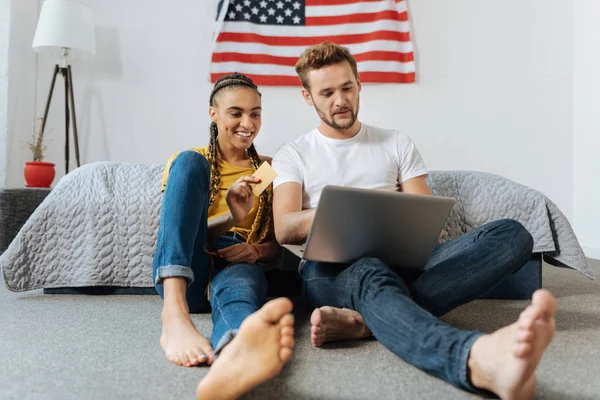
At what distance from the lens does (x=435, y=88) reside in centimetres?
345

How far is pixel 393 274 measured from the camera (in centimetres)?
103

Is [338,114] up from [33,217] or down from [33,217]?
up

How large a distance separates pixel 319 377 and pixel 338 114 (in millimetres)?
744

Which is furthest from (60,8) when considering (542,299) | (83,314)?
(542,299)

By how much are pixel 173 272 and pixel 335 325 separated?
1.10ft

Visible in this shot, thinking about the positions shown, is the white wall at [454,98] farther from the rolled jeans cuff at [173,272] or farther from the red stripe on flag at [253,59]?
the rolled jeans cuff at [173,272]

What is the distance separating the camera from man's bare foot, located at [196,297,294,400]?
0.75 m

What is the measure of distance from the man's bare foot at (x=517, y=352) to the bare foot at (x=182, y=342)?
1.52 feet

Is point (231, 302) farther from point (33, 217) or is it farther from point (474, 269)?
point (33, 217)

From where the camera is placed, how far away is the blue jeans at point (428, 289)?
0.81 meters

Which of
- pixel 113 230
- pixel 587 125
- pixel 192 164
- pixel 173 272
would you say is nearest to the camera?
pixel 173 272

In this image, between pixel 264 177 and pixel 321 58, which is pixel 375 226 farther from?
pixel 321 58

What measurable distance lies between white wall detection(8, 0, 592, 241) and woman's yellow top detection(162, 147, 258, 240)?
1907 millimetres

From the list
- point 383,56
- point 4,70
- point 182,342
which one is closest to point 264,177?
point 182,342
